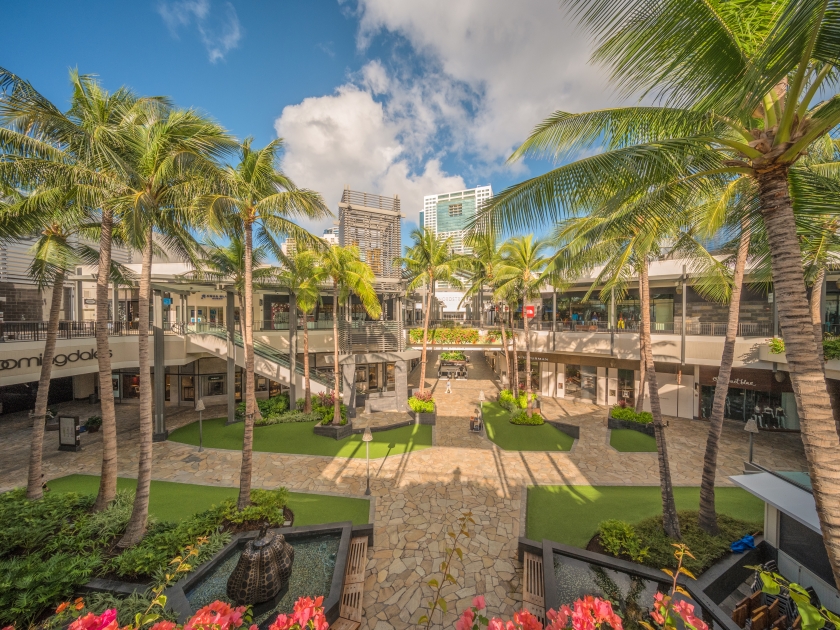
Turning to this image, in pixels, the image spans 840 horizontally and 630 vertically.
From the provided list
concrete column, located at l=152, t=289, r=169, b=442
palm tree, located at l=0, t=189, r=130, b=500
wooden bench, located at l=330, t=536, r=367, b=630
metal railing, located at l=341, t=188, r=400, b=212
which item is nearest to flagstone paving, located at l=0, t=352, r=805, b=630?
wooden bench, located at l=330, t=536, r=367, b=630

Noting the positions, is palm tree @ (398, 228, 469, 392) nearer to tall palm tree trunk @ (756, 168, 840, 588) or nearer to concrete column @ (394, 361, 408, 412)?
concrete column @ (394, 361, 408, 412)

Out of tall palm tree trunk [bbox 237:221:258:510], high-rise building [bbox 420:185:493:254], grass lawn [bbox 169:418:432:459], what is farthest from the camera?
high-rise building [bbox 420:185:493:254]

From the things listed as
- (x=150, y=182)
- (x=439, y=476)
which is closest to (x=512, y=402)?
(x=439, y=476)

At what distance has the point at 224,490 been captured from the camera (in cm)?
1097

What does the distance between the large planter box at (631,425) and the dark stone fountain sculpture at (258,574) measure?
16356mm

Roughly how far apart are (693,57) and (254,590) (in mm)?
10005

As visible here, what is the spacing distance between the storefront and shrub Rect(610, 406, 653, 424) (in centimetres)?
309

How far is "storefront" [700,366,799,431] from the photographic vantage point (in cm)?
1575

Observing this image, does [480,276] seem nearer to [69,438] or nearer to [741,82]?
[741,82]

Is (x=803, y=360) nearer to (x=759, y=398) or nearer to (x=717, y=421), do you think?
(x=717, y=421)

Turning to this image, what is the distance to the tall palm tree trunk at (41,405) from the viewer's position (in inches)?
371

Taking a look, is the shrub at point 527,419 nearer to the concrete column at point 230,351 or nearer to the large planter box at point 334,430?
the large planter box at point 334,430

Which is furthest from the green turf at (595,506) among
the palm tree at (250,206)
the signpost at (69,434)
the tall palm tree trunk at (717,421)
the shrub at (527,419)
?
the signpost at (69,434)

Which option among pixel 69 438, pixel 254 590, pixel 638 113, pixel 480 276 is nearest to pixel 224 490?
pixel 254 590
